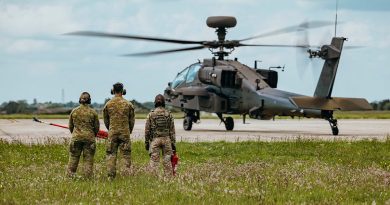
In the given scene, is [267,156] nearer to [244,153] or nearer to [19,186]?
[244,153]

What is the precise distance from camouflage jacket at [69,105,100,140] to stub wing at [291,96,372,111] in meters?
18.6

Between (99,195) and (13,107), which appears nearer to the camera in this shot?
(99,195)

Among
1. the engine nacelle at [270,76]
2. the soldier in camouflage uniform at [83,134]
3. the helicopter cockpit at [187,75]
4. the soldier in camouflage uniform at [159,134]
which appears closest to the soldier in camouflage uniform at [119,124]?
the soldier in camouflage uniform at [83,134]

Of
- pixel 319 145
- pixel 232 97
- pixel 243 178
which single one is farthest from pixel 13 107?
pixel 243 178

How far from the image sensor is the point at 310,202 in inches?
457

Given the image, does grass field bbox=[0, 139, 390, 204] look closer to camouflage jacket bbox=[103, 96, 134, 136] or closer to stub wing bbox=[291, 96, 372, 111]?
camouflage jacket bbox=[103, 96, 134, 136]

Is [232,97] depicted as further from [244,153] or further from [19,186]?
[19,186]

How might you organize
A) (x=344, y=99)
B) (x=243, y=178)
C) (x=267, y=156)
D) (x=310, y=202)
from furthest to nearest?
(x=344, y=99) < (x=267, y=156) < (x=243, y=178) < (x=310, y=202)

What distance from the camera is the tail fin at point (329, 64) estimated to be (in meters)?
33.3

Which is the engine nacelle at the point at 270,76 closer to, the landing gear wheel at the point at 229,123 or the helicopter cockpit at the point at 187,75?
the landing gear wheel at the point at 229,123

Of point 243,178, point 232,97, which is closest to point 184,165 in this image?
point 243,178

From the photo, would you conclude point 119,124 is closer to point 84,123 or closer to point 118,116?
point 118,116

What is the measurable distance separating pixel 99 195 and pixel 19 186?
6.55 feet

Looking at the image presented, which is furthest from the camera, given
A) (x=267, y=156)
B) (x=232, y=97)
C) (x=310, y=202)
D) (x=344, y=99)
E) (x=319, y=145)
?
(x=232, y=97)
